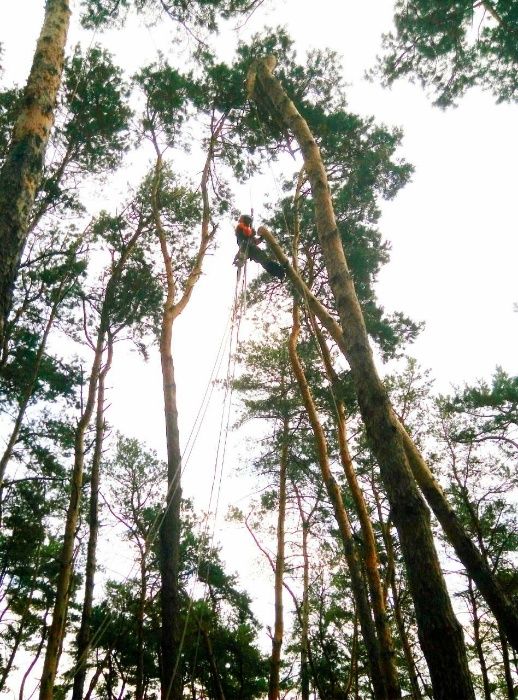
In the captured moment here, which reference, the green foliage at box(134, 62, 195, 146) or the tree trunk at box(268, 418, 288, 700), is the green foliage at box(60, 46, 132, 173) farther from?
the tree trunk at box(268, 418, 288, 700)

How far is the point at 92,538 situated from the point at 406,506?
713 cm

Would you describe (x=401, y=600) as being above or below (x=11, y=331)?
below

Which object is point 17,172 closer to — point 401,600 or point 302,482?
point 302,482

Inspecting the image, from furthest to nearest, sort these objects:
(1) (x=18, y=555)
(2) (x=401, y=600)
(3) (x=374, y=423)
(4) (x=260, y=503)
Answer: (1) (x=18, y=555), (4) (x=260, y=503), (2) (x=401, y=600), (3) (x=374, y=423)

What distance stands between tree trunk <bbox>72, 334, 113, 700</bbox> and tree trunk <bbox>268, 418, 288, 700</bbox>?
3473 millimetres

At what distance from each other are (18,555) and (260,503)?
Result: 7.36 m

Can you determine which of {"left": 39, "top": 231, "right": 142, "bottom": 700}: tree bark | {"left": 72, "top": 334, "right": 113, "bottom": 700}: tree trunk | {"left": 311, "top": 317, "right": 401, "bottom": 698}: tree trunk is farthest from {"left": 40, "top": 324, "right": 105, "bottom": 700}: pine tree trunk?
{"left": 311, "top": 317, "right": 401, "bottom": 698}: tree trunk

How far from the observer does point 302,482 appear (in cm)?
1096

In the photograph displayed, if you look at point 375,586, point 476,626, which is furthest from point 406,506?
point 476,626

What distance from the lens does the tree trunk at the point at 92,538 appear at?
25.1 feet

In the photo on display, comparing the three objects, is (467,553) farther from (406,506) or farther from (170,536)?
(170,536)

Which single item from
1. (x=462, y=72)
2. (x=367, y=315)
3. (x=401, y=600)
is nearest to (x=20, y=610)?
(x=401, y=600)

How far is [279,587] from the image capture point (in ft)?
31.5

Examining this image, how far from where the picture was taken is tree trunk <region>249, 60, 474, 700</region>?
2.44 meters
